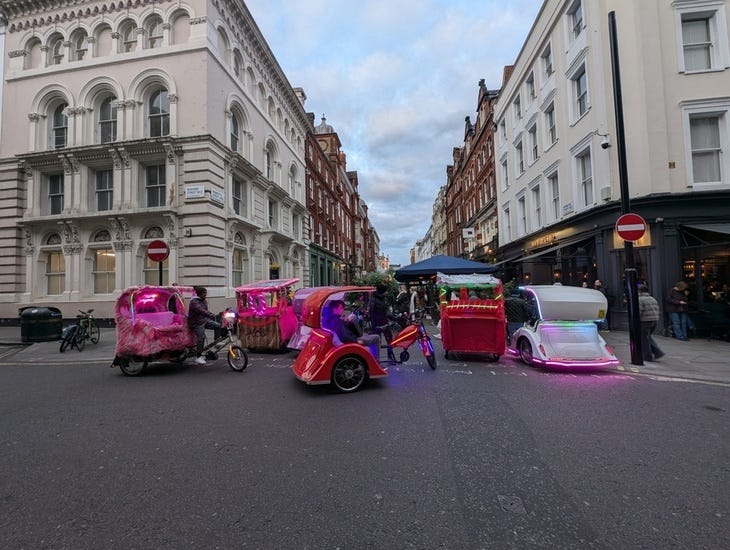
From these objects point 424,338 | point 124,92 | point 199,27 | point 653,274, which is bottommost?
point 424,338

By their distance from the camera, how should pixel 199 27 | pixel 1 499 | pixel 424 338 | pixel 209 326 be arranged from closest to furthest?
1. pixel 1 499
2. pixel 424 338
3. pixel 209 326
4. pixel 199 27

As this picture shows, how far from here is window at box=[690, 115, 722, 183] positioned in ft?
39.3

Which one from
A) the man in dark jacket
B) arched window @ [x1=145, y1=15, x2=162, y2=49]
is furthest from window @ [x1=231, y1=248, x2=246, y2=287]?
the man in dark jacket

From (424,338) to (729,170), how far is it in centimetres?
1207

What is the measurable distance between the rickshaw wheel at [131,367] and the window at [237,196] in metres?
11.8

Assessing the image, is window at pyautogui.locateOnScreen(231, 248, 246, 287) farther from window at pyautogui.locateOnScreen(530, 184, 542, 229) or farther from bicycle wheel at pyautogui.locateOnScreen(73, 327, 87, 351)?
window at pyautogui.locateOnScreen(530, 184, 542, 229)

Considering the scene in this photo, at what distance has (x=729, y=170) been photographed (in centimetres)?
1166

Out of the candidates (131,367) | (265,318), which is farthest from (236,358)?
(265,318)

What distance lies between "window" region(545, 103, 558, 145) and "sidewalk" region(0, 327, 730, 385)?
1015 centimetres

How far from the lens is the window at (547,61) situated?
1765 cm

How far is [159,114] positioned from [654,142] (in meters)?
19.2

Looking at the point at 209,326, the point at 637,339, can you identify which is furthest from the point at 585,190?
the point at 209,326

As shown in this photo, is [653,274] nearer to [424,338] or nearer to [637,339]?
[637,339]

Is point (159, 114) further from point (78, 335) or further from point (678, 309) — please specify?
point (678, 309)
